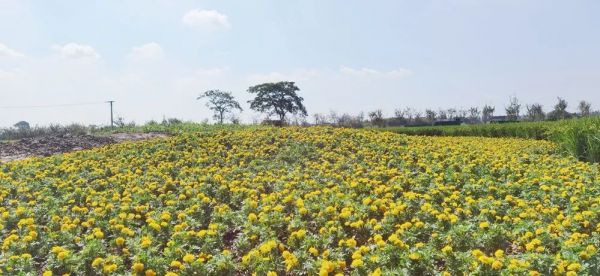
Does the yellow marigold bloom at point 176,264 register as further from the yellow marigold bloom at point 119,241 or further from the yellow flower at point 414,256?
the yellow flower at point 414,256

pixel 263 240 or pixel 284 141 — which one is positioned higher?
pixel 284 141

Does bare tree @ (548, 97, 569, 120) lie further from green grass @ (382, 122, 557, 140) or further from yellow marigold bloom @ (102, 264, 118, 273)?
yellow marigold bloom @ (102, 264, 118, 273)

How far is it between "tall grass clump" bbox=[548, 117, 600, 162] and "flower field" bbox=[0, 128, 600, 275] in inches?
79.3

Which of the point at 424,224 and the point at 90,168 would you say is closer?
the point at 424,224

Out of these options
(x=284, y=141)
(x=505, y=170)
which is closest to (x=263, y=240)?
(x=505, y=170)

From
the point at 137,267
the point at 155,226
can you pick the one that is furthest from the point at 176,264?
the point at 155,226

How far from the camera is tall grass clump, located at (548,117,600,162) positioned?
1030 cm

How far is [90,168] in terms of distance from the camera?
888cm

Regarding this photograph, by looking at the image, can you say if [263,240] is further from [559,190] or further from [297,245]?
[559,190]

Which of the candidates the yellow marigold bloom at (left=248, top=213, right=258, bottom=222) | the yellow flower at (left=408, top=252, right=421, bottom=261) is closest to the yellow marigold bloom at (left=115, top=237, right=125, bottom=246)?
the yellow marigold bloom at (left=248, top=213, right=258, bottom=222)

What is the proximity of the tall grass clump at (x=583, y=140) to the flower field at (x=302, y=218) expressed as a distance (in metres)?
2.01

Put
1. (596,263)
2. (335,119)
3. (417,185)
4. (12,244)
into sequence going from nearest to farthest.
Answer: (596,263) → (12,244) → (417,185) → (335,119)

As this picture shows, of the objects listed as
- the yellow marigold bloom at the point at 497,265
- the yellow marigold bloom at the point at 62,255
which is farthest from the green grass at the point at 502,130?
the yellow marigold bloom at the point at 62,255

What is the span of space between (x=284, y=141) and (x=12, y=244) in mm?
7536
